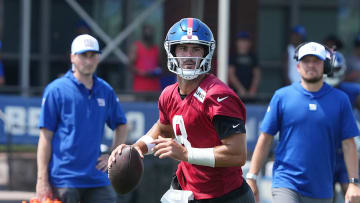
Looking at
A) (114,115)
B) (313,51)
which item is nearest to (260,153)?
(313,51)

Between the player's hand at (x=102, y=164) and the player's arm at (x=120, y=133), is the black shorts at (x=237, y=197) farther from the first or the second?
the player's arm at (x=120, y=133)

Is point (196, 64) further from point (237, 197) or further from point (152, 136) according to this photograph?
point (237, 197)

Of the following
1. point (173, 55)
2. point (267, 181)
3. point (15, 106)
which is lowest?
point (267, 181)

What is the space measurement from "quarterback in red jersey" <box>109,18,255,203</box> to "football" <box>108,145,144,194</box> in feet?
0.21

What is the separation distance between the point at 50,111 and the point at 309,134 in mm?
2309

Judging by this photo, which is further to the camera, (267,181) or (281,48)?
(281,48)

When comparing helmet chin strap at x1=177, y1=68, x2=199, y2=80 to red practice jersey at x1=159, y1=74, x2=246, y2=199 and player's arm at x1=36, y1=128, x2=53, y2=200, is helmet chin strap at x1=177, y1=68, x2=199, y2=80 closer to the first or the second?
red practice jersey at x1=159, y1=74, x2=246, y2=199

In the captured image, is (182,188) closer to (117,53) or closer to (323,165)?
(323,165)

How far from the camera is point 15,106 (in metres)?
11.5

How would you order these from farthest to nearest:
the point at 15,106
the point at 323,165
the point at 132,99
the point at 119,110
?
the point at 132,99 < the point at 15,106 < the point at 119,110 < the point at 323,165

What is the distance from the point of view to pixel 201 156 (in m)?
5.29

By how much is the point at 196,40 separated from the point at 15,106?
6496 mm

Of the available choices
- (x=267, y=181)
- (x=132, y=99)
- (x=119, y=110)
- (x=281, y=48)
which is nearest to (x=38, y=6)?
(x=132, y=99)

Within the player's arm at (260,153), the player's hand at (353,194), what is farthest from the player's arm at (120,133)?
the player's hand at (353,194)
